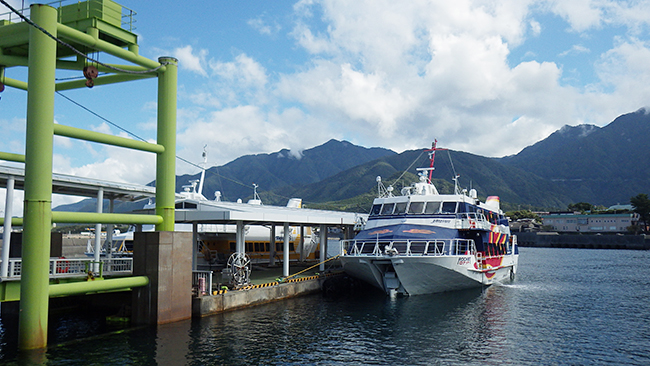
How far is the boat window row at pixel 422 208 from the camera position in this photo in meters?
31.9

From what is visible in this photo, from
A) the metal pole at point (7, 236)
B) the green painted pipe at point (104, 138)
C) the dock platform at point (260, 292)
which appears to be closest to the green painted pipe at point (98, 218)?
the metal pole at point (7, 236)

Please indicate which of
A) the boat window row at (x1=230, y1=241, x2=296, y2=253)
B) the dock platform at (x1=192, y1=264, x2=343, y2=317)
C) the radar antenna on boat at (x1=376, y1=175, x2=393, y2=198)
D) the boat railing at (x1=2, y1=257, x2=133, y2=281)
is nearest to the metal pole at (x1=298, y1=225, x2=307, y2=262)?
the boat window row at (x1=230, y1=241, x2=296, y2=253)

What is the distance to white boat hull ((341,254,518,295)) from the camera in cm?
2727

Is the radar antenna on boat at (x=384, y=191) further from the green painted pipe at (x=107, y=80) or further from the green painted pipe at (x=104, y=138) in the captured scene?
the green painted pipe at (x=107, y=80)

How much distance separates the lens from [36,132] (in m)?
16.6

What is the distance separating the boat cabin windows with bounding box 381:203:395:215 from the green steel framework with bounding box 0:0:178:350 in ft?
52.8

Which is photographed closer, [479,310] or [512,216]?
[479,310]

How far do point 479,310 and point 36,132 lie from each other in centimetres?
2242

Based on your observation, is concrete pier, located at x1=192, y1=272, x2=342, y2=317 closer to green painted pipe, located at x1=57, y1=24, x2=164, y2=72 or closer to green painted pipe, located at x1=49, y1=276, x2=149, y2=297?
green painted pipe, located at x1=49, y1=276, x2=149, y2=297

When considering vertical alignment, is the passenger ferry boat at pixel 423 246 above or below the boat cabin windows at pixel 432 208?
below

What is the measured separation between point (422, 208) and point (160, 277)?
18.1 metres

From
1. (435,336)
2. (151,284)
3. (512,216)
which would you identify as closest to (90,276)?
(151,284)

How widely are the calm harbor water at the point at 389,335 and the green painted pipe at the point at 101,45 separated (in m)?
11.5

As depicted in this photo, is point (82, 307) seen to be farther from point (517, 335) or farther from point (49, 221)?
point (517, 335)
